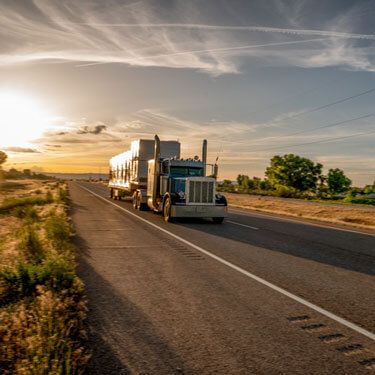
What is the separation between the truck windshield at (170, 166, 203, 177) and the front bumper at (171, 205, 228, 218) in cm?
205

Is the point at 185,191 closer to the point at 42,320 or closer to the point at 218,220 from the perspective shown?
the point at 218,220

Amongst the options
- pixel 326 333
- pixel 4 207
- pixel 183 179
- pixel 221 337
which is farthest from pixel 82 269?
pixel 4 207

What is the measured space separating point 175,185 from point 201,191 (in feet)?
4.09

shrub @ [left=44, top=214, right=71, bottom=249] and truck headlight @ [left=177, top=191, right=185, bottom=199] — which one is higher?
truck headlight @ [left=177, top=191, right=185, bottom=199]

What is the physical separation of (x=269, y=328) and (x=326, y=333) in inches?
24.8

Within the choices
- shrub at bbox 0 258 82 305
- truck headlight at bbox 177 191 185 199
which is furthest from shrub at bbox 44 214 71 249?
truck headlight at bbox 177 191 185 199

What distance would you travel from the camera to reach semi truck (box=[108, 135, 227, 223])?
16.4 meters

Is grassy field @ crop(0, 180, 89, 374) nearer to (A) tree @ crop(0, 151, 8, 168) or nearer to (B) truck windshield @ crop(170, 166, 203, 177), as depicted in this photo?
(B) truck windshield @ crop(170, 166, 203, 177)

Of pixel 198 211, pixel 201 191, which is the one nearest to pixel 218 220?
pixel 198 211

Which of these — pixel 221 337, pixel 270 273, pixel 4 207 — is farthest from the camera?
pixel 4 207

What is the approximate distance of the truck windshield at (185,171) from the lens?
17.8 m

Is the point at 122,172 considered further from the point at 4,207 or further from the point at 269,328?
the point at 269,328

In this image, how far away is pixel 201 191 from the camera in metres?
16.6

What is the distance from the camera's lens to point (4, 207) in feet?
76.7
